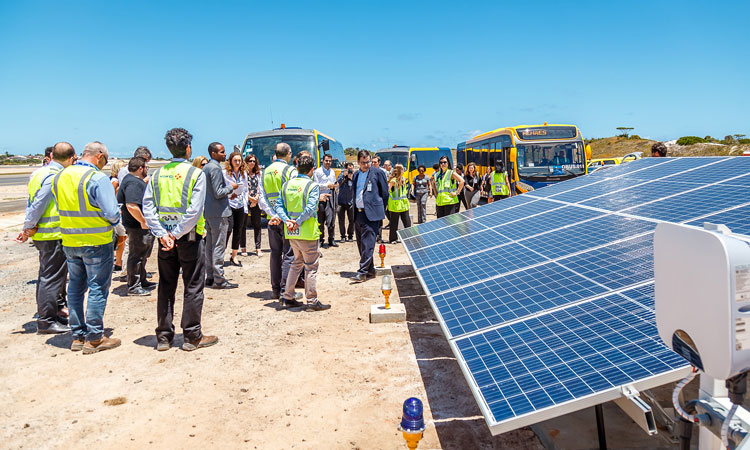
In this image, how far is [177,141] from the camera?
5.36 meters

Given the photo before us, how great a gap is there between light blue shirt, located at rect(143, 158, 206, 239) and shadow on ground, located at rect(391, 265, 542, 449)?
8.97ft

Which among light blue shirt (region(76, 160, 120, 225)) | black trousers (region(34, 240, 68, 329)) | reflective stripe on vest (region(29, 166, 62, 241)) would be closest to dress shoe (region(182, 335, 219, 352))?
light blue shirt (region(76, 160, 120, 225))

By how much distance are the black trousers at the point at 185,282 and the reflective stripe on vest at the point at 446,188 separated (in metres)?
6.47

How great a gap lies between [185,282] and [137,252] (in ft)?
8.79

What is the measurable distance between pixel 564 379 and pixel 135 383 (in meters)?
4.04

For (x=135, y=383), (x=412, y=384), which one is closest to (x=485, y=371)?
(x=412, y=384)

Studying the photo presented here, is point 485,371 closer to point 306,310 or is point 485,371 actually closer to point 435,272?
point 435,272

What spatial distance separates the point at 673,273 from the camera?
187 cm

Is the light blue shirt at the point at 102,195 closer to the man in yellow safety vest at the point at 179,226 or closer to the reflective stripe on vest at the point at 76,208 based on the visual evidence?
the reflective stripe on vest at the point at 76,208

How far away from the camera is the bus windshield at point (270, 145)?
15.4 m

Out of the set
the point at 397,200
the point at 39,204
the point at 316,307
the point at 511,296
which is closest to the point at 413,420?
the point at 511,296

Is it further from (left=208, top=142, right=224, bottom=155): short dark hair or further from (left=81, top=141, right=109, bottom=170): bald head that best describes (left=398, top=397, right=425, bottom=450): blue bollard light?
(left=208, top=142, right=224, bottom=155): short dark hair

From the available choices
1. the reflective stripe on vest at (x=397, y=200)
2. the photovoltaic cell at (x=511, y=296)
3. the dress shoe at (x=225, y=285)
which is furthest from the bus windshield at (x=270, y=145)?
the photovoltaic cell at (x=511, y=296)

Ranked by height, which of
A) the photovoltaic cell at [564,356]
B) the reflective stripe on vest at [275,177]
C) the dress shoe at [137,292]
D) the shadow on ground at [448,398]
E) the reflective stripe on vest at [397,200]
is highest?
the reflective stripe on vest at [275,177]
